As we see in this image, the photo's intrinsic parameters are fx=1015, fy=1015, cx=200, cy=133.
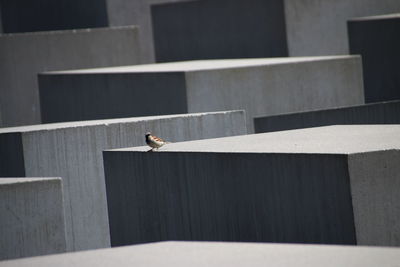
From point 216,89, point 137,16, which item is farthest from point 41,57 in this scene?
point 137,16

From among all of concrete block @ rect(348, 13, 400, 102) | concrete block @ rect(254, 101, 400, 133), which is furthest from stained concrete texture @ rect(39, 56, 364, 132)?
concrete block @ rect(348, 13, 400, 102)

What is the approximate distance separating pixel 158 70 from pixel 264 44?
375 cm

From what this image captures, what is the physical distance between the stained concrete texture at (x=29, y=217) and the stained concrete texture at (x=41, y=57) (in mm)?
7758

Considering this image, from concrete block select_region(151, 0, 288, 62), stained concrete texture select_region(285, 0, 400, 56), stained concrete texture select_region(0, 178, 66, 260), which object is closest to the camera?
stained concrete texture select_region(0, 178, 66, 260)

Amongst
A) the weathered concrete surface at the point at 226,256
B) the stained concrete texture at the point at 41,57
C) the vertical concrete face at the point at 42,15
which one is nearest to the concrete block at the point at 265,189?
the weathered concrete surface at the point at 226,256

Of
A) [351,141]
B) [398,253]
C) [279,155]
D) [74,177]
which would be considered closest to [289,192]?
[279,155]

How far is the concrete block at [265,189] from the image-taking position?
20.0 feet

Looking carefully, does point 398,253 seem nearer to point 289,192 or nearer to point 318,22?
point 289,192

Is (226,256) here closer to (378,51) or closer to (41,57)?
(378,51)

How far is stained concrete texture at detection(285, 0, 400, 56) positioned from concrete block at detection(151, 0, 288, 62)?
16 cm

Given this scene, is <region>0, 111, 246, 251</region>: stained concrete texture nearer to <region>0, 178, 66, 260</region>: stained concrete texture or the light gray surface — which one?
<region>0, 178, 66, 260</region>: stained concrete texture

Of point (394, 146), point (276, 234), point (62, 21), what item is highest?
point (62, 21)

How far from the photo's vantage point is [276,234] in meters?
6.48

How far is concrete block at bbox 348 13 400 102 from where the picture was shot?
14.1 meters
